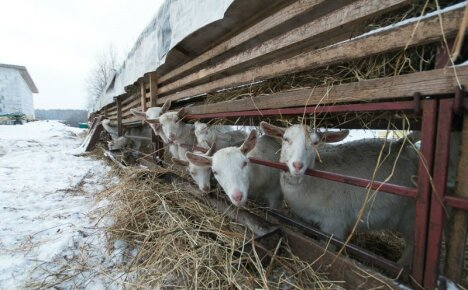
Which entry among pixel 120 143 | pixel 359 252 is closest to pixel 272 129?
pixel 359 252

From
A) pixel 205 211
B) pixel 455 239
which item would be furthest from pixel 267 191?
pixel 455 239

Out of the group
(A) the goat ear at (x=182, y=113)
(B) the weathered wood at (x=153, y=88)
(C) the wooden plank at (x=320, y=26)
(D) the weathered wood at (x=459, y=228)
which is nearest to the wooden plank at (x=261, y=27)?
(C) the wooden plank at (x=320, y=26)

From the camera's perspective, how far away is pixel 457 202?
1497mm

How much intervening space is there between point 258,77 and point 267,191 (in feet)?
5.28

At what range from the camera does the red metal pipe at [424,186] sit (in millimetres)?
1625

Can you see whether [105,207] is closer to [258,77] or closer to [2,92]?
[258,77]

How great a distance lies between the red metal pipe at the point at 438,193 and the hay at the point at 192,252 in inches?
26.4

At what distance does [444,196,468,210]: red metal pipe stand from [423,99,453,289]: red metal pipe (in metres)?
0.03

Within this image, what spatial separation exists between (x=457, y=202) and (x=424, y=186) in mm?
196

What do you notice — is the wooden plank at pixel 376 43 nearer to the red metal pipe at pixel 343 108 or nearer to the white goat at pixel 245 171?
the red metal pipe at pixel 343 108

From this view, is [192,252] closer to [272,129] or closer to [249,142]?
[249,142]

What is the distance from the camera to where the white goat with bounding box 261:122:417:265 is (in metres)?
2.58

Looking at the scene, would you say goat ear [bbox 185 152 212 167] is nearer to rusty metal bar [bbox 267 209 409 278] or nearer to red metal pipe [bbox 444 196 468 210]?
rusty metal bar [bbox 267 209 409 278]

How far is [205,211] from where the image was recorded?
10.8 feet
